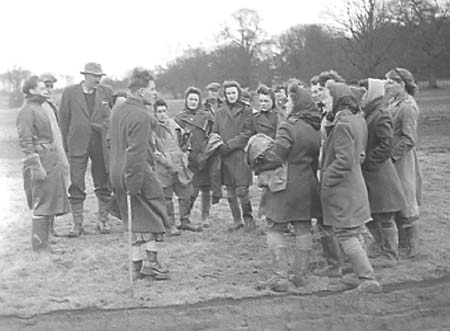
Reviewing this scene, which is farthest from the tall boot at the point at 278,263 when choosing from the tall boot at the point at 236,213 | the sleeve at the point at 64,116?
the sleeve at the point at 64,116

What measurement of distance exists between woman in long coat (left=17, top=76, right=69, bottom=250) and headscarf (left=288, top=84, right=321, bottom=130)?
2669 mm

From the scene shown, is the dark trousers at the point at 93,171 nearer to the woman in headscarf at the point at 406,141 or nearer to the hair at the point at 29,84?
the hair at the point at 29,84

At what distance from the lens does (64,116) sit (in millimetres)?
8570

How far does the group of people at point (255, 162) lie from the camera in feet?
20.5

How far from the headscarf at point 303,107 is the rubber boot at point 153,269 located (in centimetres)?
181

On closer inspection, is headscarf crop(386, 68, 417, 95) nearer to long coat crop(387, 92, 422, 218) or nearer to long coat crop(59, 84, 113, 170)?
long coat crop(387, 92, 422, 218)

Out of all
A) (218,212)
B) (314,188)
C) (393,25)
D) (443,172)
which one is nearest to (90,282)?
(314,188)

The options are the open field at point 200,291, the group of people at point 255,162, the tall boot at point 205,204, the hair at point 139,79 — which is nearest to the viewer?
the open field at point 200,291

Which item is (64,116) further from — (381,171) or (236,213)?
(381,171)

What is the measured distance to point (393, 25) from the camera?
46.5m

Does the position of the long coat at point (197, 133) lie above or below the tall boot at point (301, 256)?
above

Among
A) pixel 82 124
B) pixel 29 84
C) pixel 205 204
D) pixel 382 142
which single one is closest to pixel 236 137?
pixel 205 204

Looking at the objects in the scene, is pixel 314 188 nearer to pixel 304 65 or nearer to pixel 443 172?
pixel 443 172

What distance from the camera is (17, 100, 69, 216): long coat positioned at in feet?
24.5
